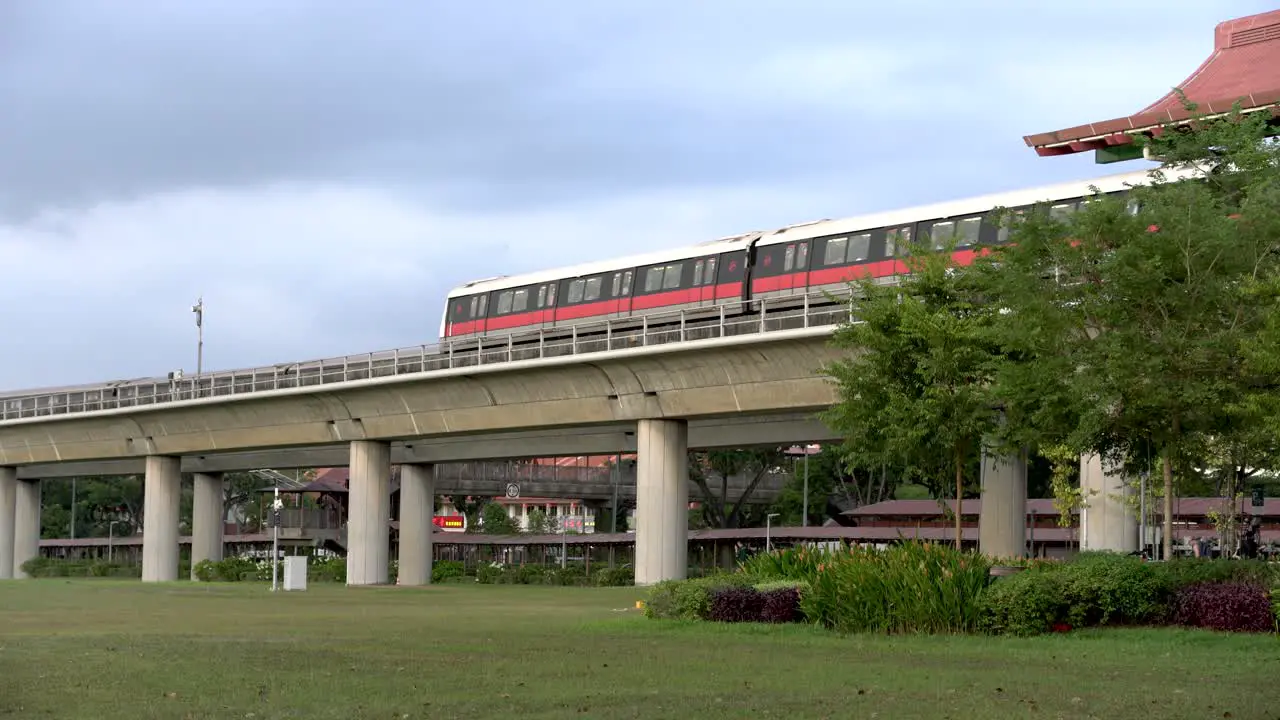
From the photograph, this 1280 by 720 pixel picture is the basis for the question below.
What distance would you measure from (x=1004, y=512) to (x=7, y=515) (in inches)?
2211

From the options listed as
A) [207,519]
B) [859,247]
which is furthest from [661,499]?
[207,519]

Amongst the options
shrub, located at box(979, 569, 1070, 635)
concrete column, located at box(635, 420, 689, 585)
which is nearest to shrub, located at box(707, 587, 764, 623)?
shrub, located at box(979, 569, 1070, 635)

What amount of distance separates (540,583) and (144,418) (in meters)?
18.1

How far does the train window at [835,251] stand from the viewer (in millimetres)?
45344

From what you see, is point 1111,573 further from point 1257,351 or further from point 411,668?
point 411,668

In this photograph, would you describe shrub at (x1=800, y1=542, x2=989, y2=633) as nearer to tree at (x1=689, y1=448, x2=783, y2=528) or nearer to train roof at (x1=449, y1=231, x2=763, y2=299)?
train roof at (x1=449, y1=231, x2=763, y2=299)

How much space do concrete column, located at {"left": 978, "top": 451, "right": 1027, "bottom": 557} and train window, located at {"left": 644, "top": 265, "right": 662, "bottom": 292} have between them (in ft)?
45.2

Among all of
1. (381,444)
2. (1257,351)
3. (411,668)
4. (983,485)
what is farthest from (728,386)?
(411,668)

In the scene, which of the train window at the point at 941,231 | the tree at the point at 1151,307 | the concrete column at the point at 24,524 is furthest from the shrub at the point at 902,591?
the concrete column at the point at 24,524

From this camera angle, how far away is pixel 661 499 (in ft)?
154

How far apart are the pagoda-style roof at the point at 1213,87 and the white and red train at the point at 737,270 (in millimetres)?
4516

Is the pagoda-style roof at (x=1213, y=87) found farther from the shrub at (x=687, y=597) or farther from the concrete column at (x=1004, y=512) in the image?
the shrub at (x=687, y=597)

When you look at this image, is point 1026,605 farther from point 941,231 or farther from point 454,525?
point 454,525

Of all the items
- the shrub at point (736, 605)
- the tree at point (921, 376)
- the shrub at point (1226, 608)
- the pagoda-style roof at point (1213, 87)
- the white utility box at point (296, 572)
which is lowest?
the white utility box at point (296, 572)
